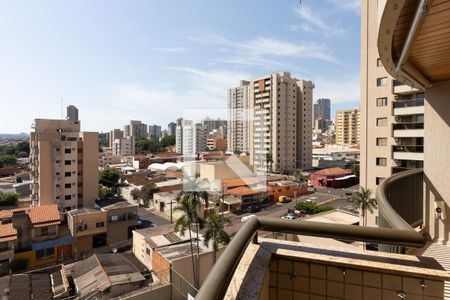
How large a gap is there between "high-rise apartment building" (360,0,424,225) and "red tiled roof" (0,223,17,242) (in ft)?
67.8

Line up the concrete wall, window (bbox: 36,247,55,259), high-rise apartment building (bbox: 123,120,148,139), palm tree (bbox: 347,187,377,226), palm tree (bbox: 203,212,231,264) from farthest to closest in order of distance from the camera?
high-rise apartment building (bbox: 123,120,148,139) → window (bbox: 36,247,55,259) → palm tree (bbox: 347,187,377,226) → palm tree (bbox: 203,212,231,264) → the concrete wall

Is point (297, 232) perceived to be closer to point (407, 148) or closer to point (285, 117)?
point (407, 148)

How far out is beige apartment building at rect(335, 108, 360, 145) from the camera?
7206 cm

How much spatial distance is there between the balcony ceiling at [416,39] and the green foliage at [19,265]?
19.8 m

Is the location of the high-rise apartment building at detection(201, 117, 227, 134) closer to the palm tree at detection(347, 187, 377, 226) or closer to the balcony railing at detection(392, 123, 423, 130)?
the palm tree at detection(347, 187, 377, 226)

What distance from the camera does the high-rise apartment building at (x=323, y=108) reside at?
145 metres

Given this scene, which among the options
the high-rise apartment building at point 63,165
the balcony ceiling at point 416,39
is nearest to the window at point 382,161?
the balcony ceiling at point 416,39

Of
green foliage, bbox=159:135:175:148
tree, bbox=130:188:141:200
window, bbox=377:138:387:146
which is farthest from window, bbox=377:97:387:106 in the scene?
green foliage, bbox=159:135:175:148

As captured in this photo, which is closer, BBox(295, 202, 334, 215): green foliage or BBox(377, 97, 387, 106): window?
BBox(377, 97, 387, 106): window

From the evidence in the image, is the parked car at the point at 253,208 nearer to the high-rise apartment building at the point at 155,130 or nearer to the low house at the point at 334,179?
the low house at the point at 334,179

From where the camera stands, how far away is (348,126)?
7406cm

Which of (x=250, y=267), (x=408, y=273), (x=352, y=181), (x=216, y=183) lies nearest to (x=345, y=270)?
(x=408, y=273)

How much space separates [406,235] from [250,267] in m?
1.24

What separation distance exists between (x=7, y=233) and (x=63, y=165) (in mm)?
8814
